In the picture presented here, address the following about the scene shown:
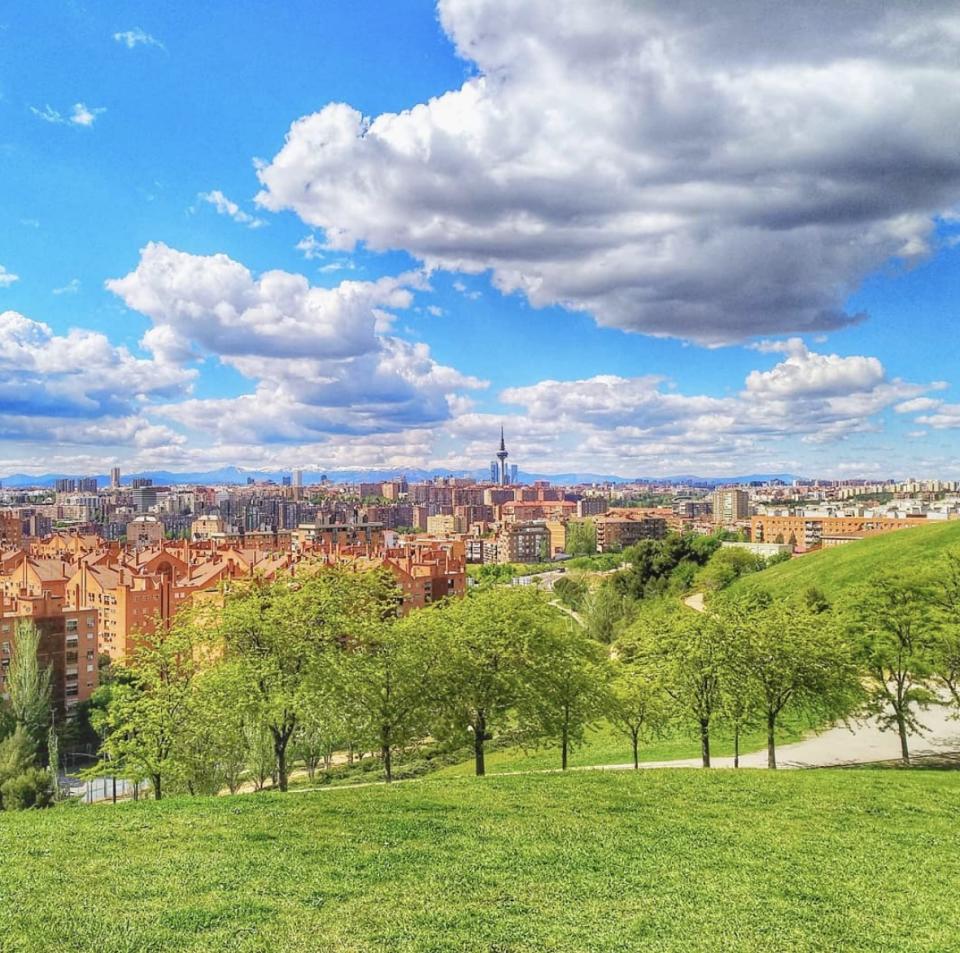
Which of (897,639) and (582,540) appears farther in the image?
(582,540)

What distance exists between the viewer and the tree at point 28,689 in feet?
172

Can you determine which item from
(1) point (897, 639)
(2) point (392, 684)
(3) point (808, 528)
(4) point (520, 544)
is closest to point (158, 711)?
(2) point (392, 684)

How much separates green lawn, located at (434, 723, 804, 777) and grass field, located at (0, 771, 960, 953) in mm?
15052

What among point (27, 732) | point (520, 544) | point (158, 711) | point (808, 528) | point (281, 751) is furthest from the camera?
point (520, 544)

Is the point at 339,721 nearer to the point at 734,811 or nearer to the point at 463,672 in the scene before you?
the point at 463,672

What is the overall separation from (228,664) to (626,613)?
58.0 m

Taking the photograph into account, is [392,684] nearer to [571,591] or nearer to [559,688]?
[559,688]

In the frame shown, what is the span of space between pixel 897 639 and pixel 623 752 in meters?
13.9

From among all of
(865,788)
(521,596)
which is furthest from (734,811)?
(521,596)

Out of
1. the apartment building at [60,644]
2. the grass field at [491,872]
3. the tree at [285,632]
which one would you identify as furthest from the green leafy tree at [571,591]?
the grass field at [491,872]

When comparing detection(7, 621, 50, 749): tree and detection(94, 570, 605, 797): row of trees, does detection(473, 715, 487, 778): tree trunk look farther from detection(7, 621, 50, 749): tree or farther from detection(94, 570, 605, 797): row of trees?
detection(7, 621, 50, 749): tree

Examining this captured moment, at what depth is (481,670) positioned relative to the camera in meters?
24.7

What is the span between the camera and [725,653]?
2655cm

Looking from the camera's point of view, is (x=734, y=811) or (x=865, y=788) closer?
(x=734, y=811)
